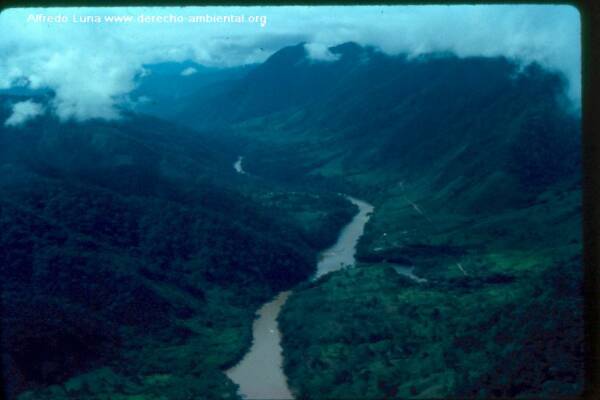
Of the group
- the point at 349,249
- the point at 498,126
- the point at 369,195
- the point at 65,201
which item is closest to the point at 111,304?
the point at 65,201

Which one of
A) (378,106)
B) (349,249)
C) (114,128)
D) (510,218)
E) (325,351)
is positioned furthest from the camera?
(378,106)

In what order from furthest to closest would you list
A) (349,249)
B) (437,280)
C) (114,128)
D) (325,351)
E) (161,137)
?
(161,137) < (114,128) < (349,249) < (437,280) < (325,351)

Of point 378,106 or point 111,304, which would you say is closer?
point 111,304

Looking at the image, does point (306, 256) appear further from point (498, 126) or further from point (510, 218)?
point (498, 126)

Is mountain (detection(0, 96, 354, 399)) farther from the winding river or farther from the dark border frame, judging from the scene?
the dark border frame

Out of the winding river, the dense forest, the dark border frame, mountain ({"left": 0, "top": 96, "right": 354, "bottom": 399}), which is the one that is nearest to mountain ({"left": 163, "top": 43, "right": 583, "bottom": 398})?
the dense forest

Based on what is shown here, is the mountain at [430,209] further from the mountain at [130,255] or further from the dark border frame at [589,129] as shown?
the mountain at [130,255]
